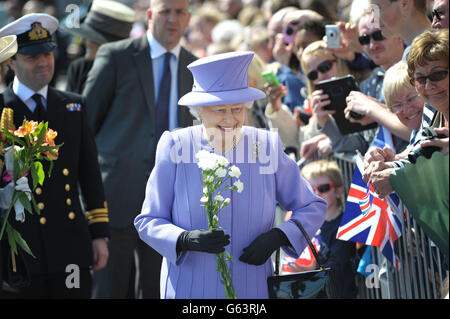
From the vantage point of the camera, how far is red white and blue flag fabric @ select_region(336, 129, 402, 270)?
16.0 feet

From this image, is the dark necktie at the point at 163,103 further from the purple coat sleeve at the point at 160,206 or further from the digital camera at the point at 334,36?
the purple coat sleeve at the point at 160,206

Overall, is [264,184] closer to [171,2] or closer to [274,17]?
[171,2]

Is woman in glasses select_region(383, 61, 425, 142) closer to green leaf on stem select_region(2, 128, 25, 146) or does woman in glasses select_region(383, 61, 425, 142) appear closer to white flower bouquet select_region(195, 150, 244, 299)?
white flower bouquet select_region(195, 150, 244, 299)

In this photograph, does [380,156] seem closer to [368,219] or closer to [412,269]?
[368,219]

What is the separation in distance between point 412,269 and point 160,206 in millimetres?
1626

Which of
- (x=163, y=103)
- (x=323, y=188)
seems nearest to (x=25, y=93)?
(x=163, y=103)

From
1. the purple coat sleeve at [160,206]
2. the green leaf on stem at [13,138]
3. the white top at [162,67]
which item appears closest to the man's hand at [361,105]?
the white top at [162,67]

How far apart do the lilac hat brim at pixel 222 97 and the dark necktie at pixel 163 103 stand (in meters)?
2.12

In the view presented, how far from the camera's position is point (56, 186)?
5.37m

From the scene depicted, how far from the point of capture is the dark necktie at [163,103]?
6.20 meters

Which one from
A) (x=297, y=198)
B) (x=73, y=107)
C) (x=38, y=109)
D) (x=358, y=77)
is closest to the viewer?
(x=297, y=198)

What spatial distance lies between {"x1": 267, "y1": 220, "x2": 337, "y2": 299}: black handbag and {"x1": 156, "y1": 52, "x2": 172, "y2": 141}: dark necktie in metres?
2.44
